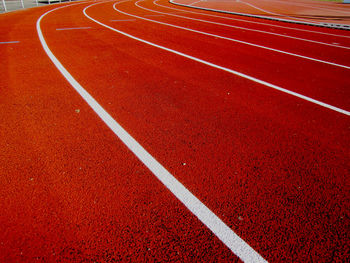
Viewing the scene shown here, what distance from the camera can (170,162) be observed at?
3.18 m

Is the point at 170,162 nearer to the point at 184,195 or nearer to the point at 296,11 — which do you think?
the point at 184,195

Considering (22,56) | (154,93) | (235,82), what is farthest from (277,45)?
(22,56)

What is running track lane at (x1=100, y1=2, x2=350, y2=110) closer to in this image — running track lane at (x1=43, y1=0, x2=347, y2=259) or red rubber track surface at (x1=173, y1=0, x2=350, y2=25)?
running track lane at (x1=43, y1=0, x2=347, y2=259)

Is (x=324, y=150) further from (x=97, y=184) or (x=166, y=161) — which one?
(x=97, y=184)

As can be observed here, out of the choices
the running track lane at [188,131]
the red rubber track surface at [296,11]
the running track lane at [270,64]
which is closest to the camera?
the running track lane at [188,131]

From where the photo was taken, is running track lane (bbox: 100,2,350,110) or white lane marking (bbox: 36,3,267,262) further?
running track lane (bbox: 100,2,350,110)

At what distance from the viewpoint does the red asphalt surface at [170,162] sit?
2.25 m

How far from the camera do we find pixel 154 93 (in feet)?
16.1

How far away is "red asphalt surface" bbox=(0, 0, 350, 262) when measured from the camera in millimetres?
2248

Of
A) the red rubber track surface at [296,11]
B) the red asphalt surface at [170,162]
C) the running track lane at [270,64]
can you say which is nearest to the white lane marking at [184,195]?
the red asphalt surface at [170,162]

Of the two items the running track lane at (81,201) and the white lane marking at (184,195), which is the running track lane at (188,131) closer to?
the white lane marking at (184,195)

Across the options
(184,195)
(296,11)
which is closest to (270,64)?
(184,195)

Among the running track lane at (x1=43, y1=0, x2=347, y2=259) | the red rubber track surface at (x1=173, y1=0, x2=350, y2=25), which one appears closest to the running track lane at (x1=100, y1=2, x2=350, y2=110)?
the running track lane at (x1=43, y1=0, x2=347, y2=259)

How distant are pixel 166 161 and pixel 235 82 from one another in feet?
10.2
